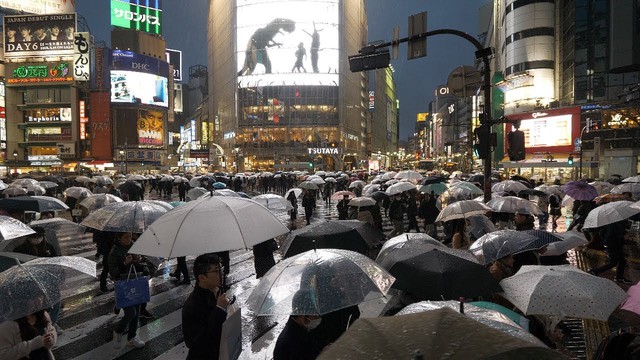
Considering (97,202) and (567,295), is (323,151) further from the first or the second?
(567,295)

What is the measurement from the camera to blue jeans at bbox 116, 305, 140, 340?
20.3 feet

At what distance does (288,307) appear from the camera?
337 cm

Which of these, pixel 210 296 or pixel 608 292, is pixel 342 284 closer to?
pixel 210 296

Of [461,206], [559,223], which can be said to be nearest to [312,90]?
[559,223]

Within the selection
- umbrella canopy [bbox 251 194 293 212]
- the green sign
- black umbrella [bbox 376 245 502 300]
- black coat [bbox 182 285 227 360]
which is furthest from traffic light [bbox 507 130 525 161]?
the green sign

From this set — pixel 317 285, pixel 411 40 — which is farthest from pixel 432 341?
pixel 411 40

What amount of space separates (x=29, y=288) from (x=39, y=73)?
7971 centimetres

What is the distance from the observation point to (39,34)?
7094cm

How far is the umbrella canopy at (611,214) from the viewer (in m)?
Result: 7.77

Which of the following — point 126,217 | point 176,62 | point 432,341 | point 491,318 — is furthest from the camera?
point 176,62

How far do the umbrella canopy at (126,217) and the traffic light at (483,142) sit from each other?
282 inches

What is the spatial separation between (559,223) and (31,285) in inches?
778

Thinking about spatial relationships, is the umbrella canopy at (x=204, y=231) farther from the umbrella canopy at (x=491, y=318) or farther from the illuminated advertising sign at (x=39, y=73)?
the illuminated advertising sign at (x=39, y=73)

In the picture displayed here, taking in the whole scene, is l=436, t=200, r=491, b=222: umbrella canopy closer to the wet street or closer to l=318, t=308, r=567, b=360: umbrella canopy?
the wet street
